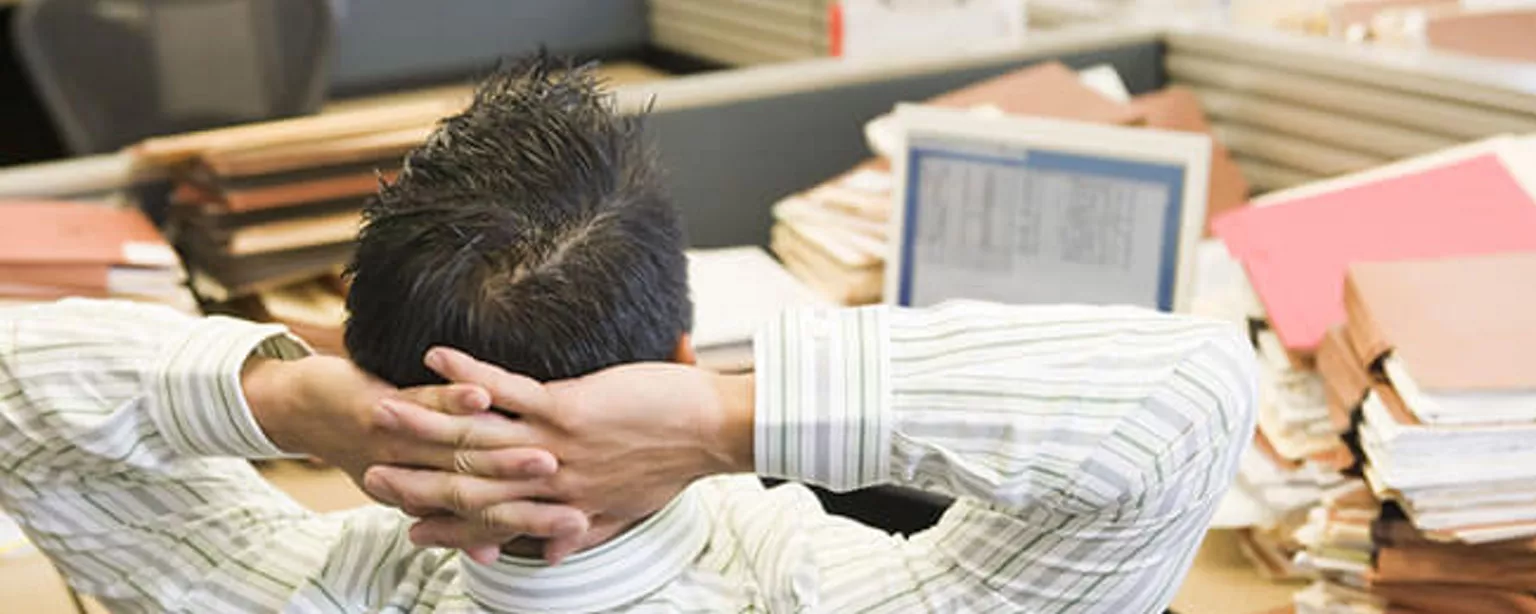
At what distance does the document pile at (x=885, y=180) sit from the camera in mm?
1727

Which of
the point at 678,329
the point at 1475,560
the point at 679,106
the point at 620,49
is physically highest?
the point at 678,329

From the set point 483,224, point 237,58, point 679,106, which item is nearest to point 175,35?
point 237,58

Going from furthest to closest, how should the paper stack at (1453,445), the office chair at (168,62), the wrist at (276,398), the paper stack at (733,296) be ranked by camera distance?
the office chair at (168,62) < the paper stack at (733,296) < the paper stack at (1453,445) < the wrist at (276,398)

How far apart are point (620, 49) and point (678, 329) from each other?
3.27 m

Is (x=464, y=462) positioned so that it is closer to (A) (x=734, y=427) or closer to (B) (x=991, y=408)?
(A) (x=734, y=427)

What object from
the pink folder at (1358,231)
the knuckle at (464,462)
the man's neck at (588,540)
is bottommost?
the pink folder at (1358,231)

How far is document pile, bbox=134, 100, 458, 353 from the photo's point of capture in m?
1.59

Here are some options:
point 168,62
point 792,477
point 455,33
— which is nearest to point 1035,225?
point 792,477

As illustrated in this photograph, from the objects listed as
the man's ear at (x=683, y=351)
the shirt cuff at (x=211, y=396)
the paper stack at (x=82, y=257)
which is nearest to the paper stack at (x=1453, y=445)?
the man's ear at (x=683, y=351)

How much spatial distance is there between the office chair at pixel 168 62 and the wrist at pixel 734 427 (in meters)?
2.25

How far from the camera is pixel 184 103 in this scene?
9.32 feet

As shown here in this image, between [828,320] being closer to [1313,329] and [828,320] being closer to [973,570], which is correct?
[973,570]

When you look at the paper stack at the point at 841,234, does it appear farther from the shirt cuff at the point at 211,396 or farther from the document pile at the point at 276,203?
the shirt cuff at the point at 211,396

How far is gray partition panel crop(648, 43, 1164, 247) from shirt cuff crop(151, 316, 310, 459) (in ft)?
3.10
